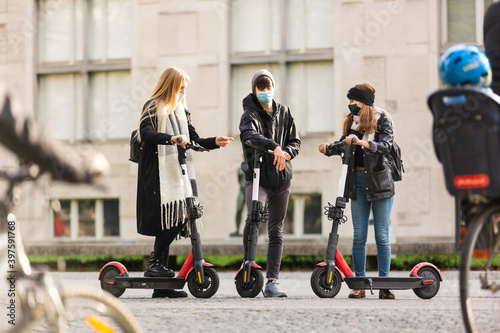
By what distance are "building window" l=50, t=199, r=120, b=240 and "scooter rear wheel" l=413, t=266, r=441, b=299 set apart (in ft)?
30.5

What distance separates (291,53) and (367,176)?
841cm

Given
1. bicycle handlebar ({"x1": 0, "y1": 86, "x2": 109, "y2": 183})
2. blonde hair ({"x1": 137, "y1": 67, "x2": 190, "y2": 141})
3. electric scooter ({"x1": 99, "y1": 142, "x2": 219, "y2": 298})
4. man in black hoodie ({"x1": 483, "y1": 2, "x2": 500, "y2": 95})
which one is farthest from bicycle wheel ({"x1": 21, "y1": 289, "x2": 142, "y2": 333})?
blonde hair ({"x1": 137, "y1": 67, "x2": 190, "y2": 141})

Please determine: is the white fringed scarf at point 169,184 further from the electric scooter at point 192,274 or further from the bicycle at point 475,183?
the bicycle at point 475,183

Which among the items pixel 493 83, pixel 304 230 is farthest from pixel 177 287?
pixel 304 230

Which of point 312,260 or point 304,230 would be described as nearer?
point 312,260

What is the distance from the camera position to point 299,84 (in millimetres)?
→ 15586

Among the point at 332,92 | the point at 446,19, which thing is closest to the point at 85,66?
the point at 332,92

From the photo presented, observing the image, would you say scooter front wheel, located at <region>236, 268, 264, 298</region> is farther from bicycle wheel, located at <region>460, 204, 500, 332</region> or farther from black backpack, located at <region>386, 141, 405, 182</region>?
bicycle wheel, located at <region>460, 204, 500, 332</region>

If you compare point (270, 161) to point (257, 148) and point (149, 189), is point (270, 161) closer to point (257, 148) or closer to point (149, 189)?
point (257, 148)

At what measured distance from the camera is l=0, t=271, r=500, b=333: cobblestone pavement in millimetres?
5316

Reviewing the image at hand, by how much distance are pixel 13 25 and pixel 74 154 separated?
14.2 meters

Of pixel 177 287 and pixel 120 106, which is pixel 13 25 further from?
pixel 177 287

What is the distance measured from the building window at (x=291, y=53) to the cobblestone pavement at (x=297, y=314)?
8.11 m

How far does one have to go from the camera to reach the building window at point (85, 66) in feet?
53.2
